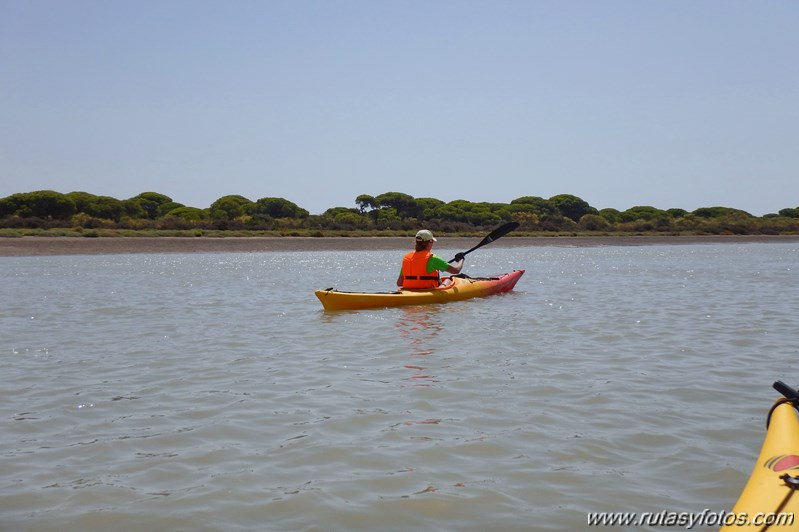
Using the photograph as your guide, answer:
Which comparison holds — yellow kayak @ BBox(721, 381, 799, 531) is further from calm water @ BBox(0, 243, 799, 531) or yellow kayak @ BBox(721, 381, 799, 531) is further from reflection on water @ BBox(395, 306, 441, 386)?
reflection on water @ BBox(395, 306, 441, 386)

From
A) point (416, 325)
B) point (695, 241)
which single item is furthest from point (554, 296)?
point (695, 241)

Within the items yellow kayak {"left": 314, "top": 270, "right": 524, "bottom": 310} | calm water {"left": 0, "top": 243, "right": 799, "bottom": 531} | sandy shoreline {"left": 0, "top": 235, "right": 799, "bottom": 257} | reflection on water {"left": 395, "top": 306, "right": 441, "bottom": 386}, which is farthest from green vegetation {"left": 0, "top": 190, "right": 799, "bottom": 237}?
calm water {"left": 0, "top": 243, "right": 799, "bottom": 531}

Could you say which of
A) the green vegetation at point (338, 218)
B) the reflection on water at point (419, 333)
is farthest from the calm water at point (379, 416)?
the green vegetation at point (338, 218)

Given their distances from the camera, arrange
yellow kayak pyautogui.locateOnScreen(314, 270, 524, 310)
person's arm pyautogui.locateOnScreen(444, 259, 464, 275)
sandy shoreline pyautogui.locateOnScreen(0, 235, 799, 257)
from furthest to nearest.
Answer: sandy shoreline pyautogui.locateOnScreen(0, 235, 799, 257), person's arm pyautogui.locateOnScreen(444, 259, 464, 275), yellow kayak pyautogui.locateOnScreen(314, 270, 524, 310)

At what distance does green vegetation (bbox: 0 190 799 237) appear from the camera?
3772cm

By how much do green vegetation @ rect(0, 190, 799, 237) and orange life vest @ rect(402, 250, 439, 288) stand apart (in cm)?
2429

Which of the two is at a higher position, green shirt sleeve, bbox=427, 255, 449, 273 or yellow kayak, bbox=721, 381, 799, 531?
green shirt sleeve, bbox=427, 255, 449, 273

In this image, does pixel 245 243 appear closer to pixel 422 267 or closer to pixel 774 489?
pixel 422 267

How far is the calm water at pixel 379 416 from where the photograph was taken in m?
3.45

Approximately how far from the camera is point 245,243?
33562mm

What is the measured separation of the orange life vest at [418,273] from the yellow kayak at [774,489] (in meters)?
8.38

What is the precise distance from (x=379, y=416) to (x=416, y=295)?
21.7 ft

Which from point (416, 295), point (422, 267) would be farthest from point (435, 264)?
point (416, 295)

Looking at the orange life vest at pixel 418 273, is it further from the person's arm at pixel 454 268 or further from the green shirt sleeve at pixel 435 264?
the person's arm at pixel 454 268
